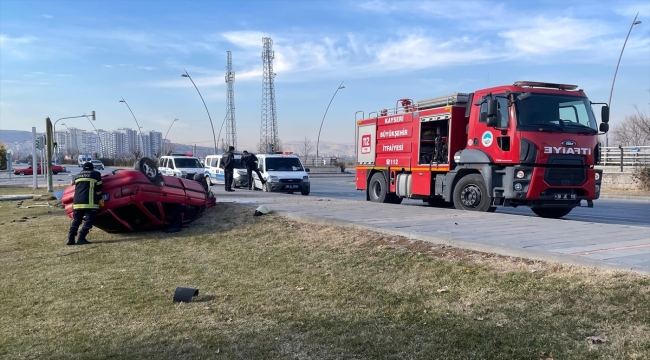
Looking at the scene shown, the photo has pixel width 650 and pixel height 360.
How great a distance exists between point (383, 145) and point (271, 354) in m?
11.8

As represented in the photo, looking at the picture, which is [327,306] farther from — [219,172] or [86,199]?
[219,172]

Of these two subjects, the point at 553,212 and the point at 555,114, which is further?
the point at 553,212

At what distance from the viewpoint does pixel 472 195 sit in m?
11.7

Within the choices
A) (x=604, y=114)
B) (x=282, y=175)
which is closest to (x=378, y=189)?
(x=604, y=114)

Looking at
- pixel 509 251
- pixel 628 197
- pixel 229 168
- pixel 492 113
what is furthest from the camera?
pixel 628 197

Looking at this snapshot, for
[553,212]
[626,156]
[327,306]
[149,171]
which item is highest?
[626,156]

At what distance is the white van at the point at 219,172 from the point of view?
25125 mm

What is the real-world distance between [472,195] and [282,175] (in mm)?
11682

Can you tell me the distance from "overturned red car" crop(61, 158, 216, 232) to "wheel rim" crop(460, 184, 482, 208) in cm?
580

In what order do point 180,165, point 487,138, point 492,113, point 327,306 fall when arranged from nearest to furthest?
point 327,306
point 492,113
point 487,138
point 180,165

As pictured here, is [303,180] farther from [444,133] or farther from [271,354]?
[271,354]

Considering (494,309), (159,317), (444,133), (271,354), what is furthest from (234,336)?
(444,133)

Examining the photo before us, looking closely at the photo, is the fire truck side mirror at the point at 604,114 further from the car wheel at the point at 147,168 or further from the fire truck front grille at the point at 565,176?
the car wheel at the point at 147,168

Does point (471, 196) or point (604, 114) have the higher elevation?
point (604, 114)
